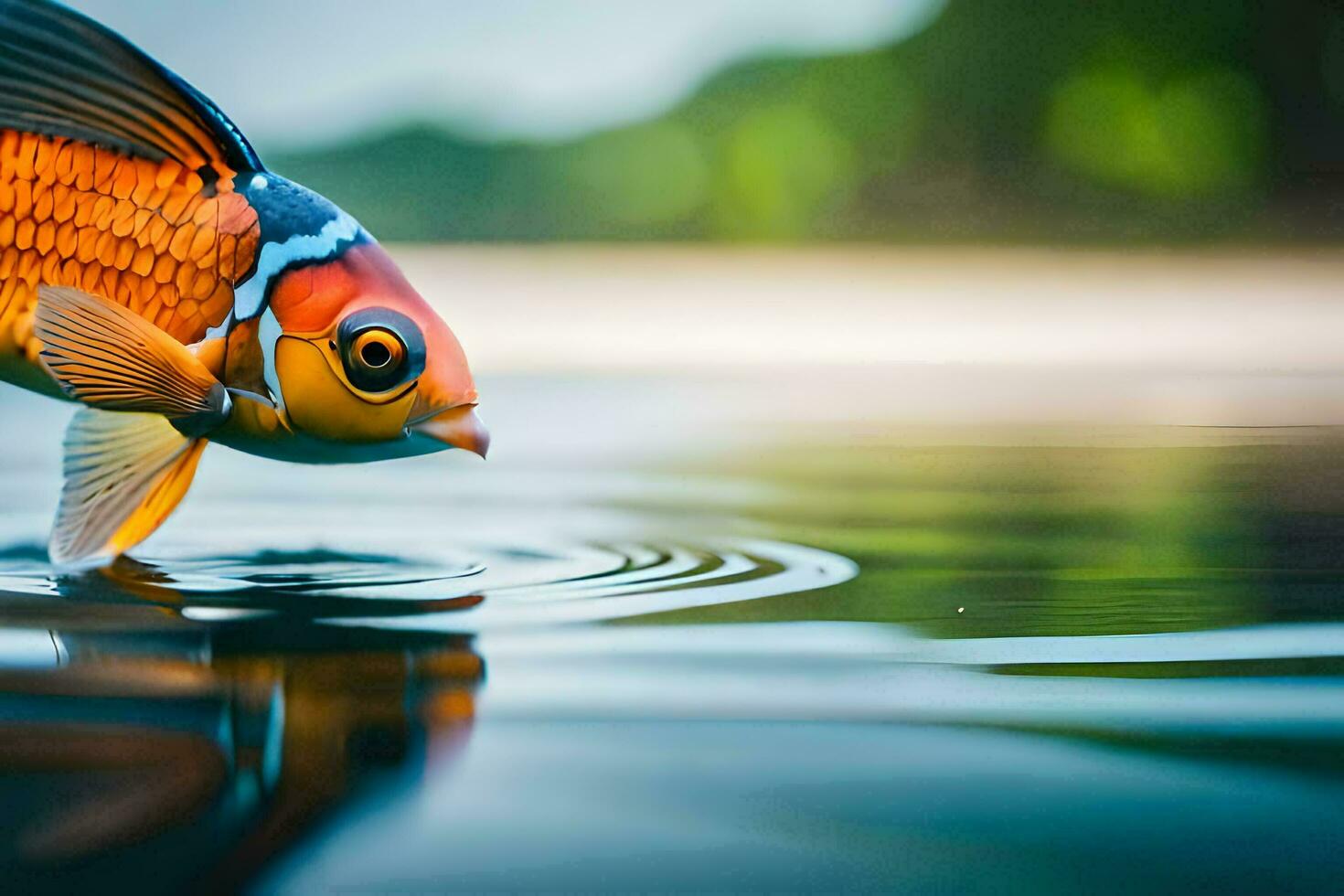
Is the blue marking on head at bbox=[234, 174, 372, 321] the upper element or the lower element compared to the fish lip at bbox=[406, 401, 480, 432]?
upper

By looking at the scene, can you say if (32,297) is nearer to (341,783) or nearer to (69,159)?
(69,159)

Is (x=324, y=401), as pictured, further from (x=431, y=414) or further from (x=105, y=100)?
(x=105, y=100)

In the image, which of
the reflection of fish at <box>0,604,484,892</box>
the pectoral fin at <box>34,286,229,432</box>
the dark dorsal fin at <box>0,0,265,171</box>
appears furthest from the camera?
the dark dorsal fin at <box>0,0,265,171</box>

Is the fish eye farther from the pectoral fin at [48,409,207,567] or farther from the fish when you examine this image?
the pectoral fin at [48,409,207,567]

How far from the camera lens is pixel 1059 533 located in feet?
6.24

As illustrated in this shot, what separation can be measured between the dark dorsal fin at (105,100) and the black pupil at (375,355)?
9.0 inches

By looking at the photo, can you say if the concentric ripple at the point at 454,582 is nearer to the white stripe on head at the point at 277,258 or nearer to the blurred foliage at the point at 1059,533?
the blurred foliage at the point at 1059,533

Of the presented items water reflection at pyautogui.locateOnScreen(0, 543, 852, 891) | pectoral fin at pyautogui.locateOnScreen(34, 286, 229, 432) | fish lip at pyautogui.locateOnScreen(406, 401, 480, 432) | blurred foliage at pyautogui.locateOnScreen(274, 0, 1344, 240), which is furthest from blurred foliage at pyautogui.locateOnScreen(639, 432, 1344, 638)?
blurred foliage at pyautogui.locateOnScreen(274, 0, 1344, 240)

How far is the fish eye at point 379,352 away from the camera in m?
1.31

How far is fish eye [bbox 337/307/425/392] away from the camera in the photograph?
131cm

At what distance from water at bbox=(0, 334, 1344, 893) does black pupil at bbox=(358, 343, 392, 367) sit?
0.19 meters

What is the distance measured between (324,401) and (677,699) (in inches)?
16.8

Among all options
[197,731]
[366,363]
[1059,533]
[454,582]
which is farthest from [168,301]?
[1059,533]

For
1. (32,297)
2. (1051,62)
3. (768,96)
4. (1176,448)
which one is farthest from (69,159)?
(1051,62)
